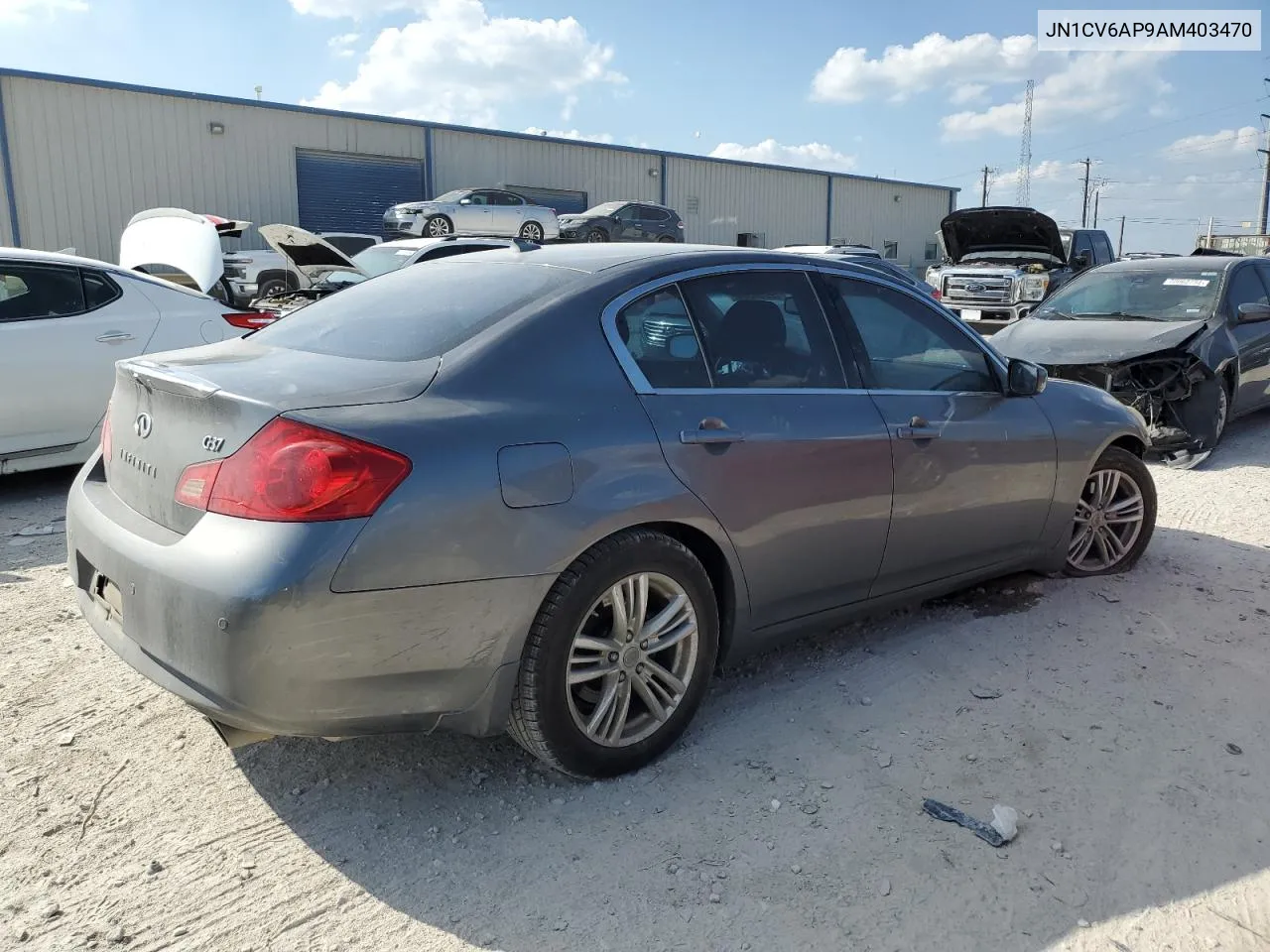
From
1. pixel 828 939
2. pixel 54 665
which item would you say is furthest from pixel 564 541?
pixel 54 665

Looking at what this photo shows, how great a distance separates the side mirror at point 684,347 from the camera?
10.3 feet

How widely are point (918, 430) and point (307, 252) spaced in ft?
29.1

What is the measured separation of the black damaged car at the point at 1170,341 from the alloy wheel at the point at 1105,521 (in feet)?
10.1

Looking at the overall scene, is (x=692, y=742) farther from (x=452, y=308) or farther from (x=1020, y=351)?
(x=1020, y=351)

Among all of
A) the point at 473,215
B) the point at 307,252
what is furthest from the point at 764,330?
the point at 473,215

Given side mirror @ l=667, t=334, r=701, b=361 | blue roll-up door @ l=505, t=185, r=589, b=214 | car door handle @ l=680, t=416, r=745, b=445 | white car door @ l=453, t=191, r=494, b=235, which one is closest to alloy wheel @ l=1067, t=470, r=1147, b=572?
car door handle @ l=680, t=416, r=745, b=445

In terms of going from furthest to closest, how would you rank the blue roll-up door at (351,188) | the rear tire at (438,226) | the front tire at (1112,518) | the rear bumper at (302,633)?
the blue roll-up door at (351,188) < the rear tire at (438,226) < the front tire at (1112,518) < the rear bumper at (302,633)

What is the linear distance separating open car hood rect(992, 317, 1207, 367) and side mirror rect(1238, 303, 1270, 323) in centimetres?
53

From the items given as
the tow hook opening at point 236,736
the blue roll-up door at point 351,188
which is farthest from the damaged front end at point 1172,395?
the blue roll-up door at point 351,188

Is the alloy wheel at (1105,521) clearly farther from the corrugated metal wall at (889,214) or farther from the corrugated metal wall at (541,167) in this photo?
the corrugated metal wall at (889,214)

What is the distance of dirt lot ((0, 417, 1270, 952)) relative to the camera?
238cm

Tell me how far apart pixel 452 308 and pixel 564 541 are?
893 mm

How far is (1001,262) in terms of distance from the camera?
16266 mm

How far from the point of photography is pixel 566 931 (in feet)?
7.72
